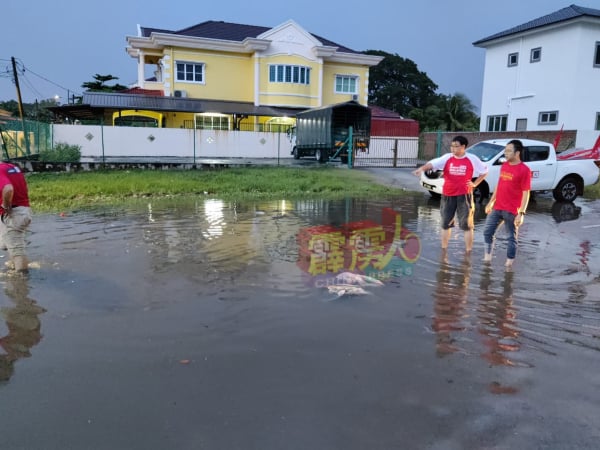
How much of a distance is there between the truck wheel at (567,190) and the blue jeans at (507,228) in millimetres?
8488

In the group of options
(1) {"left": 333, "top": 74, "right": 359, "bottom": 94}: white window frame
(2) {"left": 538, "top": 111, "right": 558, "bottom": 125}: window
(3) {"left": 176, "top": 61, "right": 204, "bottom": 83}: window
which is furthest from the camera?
(1) {"left": 333, "top": 74, "right": 359, "bottom": 94}: white window frame

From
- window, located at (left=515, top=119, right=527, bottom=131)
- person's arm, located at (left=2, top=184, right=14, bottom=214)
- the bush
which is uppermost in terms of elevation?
window, located at (left=515, top=119, right=527, bottom=131)

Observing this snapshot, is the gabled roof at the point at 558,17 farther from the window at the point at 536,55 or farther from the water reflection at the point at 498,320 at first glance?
the water reflection at the point at 498,320

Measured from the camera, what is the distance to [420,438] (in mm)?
2969

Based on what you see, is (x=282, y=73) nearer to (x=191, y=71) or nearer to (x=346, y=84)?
(x=346, y=84)

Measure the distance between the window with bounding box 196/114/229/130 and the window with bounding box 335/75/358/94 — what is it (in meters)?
9.72

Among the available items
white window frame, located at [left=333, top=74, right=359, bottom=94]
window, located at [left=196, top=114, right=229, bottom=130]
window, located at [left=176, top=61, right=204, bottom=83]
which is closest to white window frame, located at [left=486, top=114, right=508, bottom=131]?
white window frame, located at [left=333, top=74, right=359, bottom=94]

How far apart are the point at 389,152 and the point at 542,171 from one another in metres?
14.1

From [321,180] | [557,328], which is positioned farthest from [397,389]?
[321,180]

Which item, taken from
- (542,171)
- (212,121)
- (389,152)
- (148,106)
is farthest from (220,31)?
(542,171)

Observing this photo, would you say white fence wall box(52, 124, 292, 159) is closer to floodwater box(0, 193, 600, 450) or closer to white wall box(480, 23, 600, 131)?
white wall box(480, 23, 600, 131)

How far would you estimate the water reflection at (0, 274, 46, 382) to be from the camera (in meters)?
3.95

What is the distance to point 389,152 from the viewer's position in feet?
89.8

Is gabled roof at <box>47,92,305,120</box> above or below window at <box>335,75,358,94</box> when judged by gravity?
below
